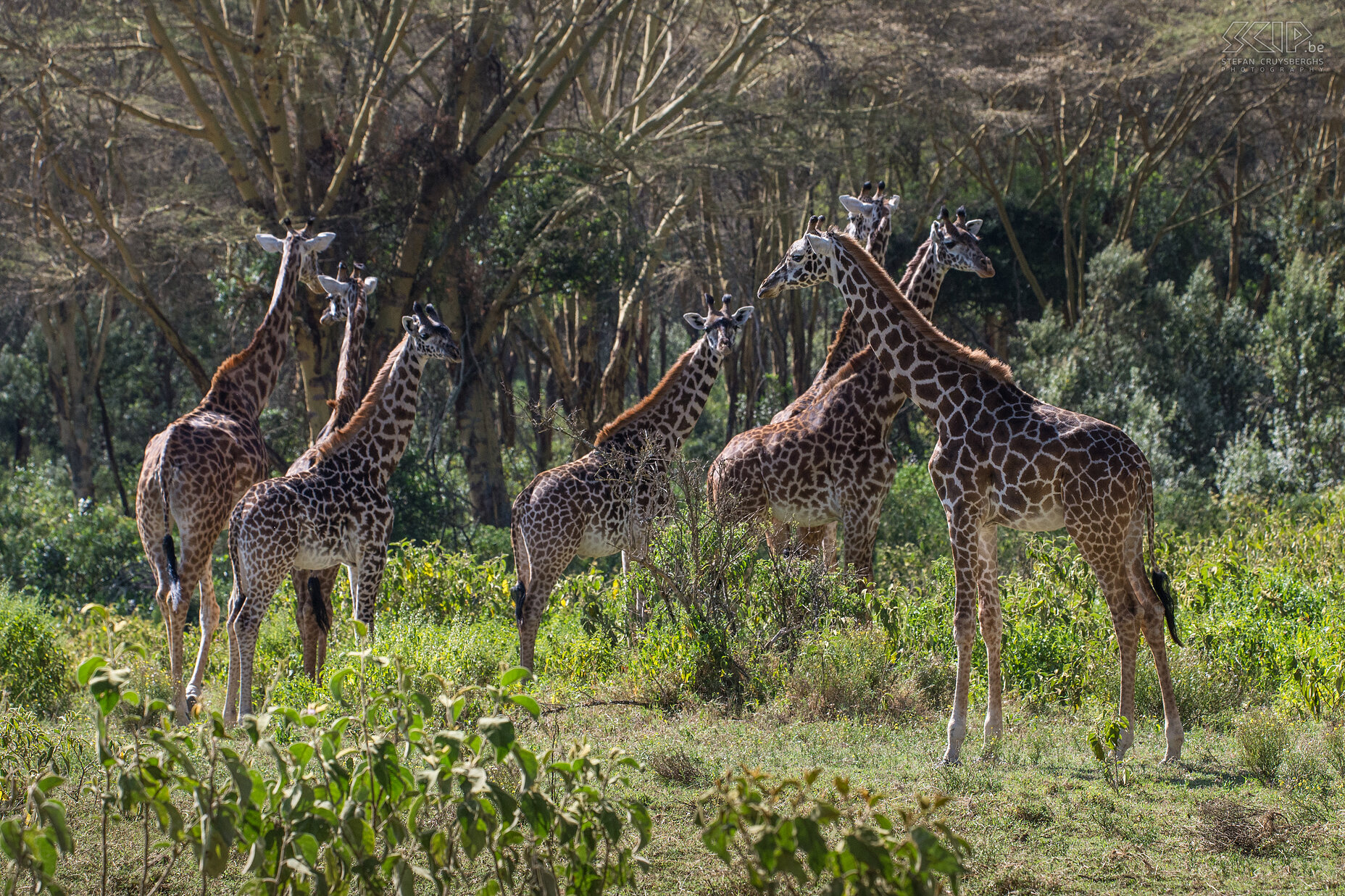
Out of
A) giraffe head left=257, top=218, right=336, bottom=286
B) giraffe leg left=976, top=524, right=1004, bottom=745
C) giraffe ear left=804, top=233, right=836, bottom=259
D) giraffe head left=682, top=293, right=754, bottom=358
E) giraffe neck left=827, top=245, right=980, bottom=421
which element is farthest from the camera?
giraffe head left=257, top=218, right=336, bottom=286

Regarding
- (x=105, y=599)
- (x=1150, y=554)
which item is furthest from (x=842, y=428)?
(x=105, y=599)

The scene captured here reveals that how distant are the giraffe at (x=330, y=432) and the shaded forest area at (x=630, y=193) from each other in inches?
59.1

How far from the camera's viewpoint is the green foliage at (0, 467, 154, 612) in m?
13.8

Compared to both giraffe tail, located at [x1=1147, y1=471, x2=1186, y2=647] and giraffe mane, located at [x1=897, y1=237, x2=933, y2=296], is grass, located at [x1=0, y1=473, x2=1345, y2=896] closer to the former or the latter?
giraffe tail, located at [x1=1147, y1=471, x2=1186, y2=647]

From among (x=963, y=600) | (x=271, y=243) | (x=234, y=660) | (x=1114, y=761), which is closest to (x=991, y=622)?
(x=963, y=600)

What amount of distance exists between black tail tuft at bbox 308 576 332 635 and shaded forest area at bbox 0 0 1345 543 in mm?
1938

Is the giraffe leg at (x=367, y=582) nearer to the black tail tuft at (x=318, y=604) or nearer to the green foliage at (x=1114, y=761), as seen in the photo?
the black tail tuft at (x=318, y=604)

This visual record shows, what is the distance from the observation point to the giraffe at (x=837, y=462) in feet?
28.4

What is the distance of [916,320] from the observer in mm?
6656

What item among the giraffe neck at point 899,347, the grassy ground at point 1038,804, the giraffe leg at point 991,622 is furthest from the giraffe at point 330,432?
the giraffe leg at point 991,622

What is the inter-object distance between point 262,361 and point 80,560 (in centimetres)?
610

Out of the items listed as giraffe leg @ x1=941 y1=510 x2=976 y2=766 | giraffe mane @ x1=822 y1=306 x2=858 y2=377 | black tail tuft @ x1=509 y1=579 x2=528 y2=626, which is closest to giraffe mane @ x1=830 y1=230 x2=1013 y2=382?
giraffe leg @ x1=941 y1=510 x2=976 y2=766

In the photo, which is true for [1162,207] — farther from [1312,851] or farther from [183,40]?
[1312,851]

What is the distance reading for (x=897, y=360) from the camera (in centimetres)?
673
